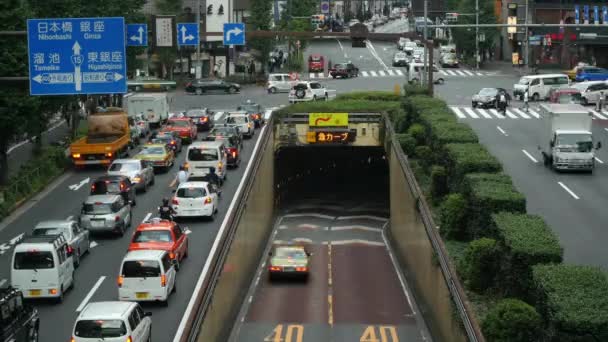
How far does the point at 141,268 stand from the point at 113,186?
44.5ft

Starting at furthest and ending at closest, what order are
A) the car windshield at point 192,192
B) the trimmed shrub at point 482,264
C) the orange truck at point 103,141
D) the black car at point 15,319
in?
1. the orange truck at point 103,141
2. the car windshield at point 192,192
3. the trimmed shrub at point 482,264
4. the black car at point 15,319

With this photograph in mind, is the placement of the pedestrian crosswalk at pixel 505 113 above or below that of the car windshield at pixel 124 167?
above

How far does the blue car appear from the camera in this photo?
8894 centimetres

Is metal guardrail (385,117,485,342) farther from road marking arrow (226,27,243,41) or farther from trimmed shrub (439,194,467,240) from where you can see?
road marking arrow (226,27,243,41)

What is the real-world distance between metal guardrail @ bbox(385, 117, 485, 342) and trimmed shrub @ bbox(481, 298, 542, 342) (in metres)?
0.57

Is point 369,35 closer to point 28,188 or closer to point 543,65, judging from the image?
point 28,188

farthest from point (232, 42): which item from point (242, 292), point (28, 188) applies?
point (242, 292)

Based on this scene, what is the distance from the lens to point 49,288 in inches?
1233

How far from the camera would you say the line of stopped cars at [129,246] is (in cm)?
2578

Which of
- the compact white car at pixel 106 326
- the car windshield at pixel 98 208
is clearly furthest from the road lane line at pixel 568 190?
the compact white car at pixel 106 326

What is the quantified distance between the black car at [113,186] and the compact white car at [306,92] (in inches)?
1367

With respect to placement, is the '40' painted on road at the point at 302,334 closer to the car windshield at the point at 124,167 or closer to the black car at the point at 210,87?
the car windshield at the point at 124,167

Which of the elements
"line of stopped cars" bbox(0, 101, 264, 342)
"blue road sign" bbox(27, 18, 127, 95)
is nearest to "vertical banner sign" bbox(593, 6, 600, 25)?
"line of stopped cars" bbox(0, 101, 264, 342)

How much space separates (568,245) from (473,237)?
4604 mm
